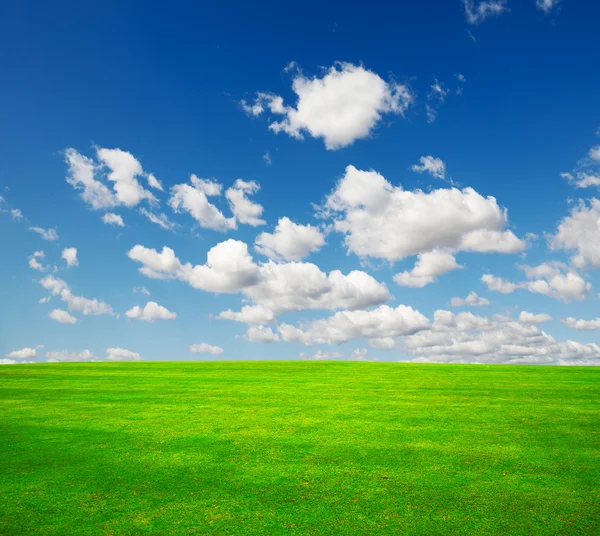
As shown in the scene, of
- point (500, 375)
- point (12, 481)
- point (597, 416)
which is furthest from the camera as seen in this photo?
point (500, 375)

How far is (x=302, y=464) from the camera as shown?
978 centimetres

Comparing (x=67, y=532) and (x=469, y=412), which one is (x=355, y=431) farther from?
(x=67, y=532)

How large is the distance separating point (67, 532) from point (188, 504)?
1.95 m

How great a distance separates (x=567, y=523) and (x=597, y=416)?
33.0 ft

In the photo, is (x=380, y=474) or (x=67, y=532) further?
(x=380, y=474)

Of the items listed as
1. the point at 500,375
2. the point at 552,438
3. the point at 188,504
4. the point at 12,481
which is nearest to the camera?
the point at 188,504

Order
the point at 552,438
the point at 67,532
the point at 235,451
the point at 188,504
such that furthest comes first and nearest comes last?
1. the point at 552,438
2. the point at 235,451
3. the point at 188,504
4. the point at 67,532

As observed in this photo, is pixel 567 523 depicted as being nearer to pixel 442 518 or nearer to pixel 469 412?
pixel 442 518

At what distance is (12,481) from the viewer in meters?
9.03

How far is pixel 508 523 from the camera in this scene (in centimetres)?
710

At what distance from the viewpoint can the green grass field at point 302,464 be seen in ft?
23.7

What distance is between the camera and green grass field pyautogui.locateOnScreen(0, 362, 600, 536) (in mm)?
7223

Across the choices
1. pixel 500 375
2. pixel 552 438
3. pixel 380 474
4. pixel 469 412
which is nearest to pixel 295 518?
pixel 380 474

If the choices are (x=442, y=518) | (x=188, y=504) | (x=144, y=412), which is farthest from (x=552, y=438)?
(x=144, y=412)
